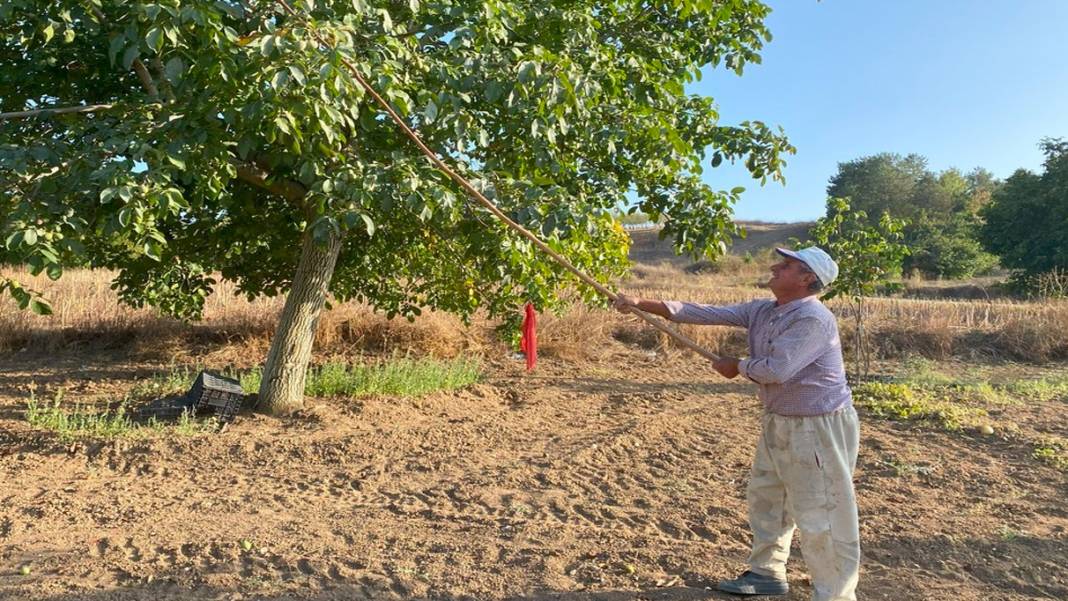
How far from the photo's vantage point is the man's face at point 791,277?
3119mm

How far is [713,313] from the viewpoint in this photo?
3521mm

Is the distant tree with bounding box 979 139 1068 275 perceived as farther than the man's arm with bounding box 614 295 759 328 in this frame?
Yes

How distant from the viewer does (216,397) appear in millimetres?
6133

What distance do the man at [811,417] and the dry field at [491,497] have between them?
534 millimetres

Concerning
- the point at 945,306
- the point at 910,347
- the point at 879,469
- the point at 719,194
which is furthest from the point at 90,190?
the point at 945,306

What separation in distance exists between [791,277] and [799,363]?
0.38m

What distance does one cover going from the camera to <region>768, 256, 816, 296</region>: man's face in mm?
3119

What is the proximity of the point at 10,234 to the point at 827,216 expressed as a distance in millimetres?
7963

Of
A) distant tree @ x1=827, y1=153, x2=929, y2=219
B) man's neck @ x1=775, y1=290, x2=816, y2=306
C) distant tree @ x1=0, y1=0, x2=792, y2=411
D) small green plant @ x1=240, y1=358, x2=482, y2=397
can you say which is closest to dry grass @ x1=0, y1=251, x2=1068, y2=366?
small green plant @ x1=240, y1=358, x2=482, y2=397

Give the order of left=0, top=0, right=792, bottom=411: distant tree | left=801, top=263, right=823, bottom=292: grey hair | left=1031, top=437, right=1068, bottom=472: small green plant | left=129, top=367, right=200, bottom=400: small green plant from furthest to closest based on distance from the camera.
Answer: left=129, top=367, right=200, bottom=400: small green plant
left=1031, top=437, right=1068, bottom=472: small green plant
left=0, top=0, right=792, bottom=411: distant tree
left=801, top=263, right=823, bottom=292: grey hair

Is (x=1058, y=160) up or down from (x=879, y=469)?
up

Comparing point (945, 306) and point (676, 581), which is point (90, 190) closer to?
point (676, 581)

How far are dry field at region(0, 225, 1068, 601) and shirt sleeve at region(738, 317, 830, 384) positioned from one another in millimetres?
1161

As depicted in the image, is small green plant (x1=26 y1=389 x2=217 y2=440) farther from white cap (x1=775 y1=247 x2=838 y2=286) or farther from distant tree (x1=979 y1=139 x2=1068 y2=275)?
distant tree (x1=979 y1=139 x2=1068 y2=275)
